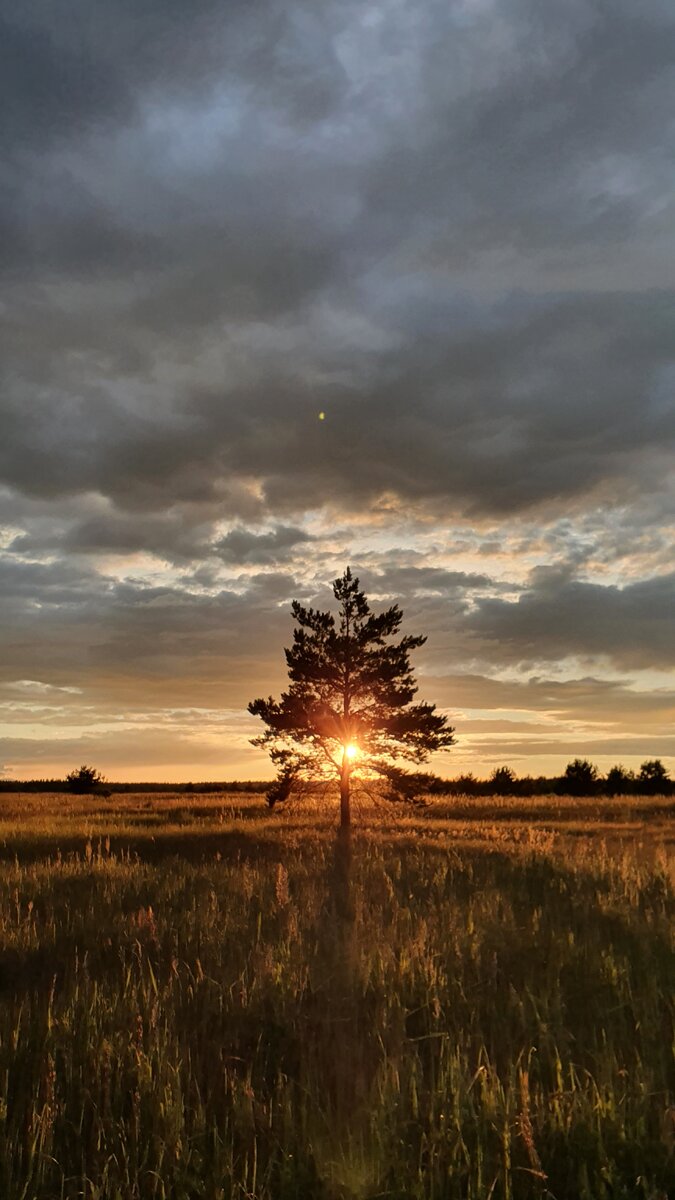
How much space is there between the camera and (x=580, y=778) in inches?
2264

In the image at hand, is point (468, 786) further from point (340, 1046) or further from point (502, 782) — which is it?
point (340, 1046)

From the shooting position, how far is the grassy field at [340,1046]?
3344 millimetres

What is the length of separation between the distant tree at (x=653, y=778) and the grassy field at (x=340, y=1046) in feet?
161

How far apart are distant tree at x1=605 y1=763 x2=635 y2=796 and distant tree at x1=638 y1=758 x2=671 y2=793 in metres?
0.75

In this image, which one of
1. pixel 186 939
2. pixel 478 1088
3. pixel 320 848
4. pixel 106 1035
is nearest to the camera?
pixel 478 1088

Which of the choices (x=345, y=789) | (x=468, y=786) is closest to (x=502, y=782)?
(x=468, y=786)

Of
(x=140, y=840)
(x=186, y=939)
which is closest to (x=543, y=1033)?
(x=186, y=939)

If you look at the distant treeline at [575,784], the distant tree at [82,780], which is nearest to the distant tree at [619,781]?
the distant treeline at [575,784]

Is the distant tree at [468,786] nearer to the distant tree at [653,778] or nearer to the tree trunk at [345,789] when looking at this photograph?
the distant tree at [653,778]

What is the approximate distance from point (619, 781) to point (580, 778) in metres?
3.74

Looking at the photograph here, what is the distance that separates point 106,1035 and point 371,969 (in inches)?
72.5

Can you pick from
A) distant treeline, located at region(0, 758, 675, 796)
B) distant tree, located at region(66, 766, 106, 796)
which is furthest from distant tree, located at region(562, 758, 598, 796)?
distant tree, located at region(66, 766, 106, 796)

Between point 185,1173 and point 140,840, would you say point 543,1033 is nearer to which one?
point 185,1173

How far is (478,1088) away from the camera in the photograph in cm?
419
